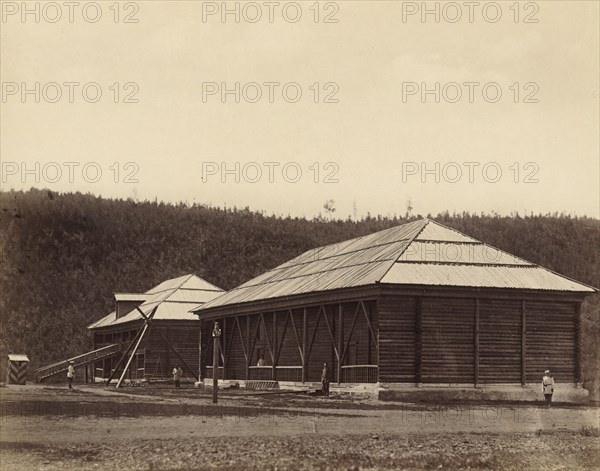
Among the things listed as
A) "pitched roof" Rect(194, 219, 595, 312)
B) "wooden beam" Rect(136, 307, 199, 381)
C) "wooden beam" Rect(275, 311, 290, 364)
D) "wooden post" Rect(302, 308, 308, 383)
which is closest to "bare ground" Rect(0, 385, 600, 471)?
"pitched roof" Rect(194, 219, 595, 312)

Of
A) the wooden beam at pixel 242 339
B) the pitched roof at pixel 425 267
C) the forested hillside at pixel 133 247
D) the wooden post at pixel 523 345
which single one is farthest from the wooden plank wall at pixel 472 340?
the forested hillside at pixel 133 247

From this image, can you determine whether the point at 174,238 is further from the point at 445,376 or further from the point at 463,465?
the point at 463,465

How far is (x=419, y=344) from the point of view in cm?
3372

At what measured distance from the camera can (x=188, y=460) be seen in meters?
16.0

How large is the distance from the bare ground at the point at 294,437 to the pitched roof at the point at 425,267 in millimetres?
6608

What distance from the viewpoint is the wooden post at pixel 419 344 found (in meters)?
33.6

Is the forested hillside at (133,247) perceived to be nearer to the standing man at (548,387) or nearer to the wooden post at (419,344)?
the standing man at (548,387)

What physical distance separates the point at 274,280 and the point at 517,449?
Answer: 3061 centimetres

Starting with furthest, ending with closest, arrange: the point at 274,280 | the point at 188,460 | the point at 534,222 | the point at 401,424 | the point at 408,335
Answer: the point at 534,222
the point at 274,280
the point at 408,335
the point at 401,424
the point at 188,460

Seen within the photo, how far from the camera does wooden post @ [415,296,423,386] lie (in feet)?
110

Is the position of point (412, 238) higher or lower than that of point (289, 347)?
higher

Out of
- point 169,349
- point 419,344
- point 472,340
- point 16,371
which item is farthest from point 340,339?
point 16,371

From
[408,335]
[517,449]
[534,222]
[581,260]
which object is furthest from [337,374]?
[534,222]

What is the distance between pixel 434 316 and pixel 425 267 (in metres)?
2.18
